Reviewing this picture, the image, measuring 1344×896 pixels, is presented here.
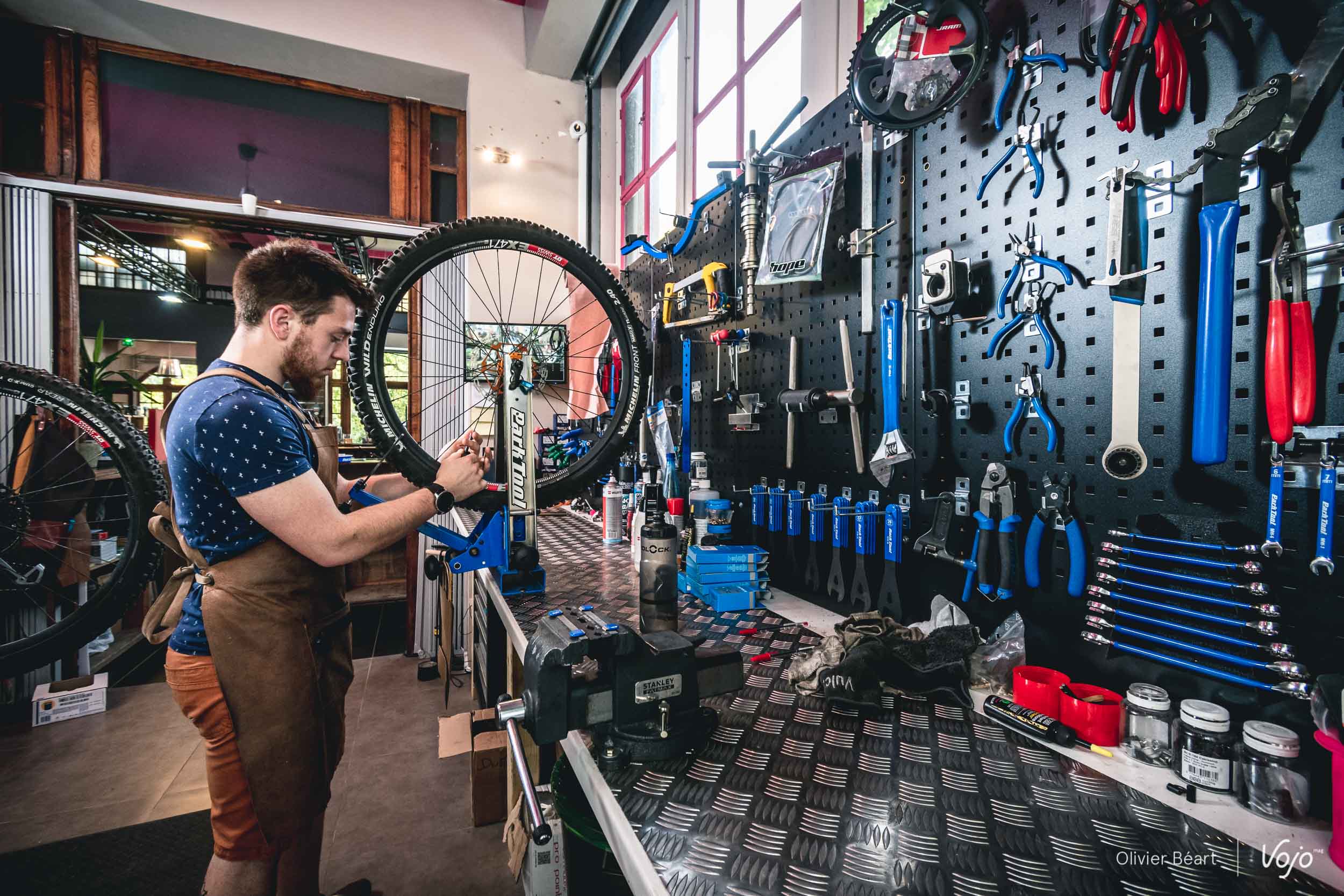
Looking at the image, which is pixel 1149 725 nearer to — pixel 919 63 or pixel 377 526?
pixel 919 63

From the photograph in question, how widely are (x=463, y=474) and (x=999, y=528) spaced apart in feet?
4.04

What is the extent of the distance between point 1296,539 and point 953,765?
557 mm

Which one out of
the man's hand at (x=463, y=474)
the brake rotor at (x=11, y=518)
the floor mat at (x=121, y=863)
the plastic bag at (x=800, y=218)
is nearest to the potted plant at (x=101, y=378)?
the brake rotor at (x=11, y=518)

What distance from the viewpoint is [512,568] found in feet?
5.71

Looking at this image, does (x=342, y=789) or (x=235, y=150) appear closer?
(x=342, y=789)

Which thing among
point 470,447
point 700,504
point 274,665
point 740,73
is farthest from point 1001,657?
point 740,73

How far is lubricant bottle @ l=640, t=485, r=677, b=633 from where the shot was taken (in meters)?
1.41

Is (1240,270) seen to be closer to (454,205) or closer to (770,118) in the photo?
(770,118)

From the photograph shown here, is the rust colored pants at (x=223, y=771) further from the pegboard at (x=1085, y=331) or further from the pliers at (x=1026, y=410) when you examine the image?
the pliers at (x=1026, y=410)

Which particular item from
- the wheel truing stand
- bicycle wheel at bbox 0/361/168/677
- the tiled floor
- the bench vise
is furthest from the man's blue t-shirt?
bicycle wheel at bbox 0/361/168/677

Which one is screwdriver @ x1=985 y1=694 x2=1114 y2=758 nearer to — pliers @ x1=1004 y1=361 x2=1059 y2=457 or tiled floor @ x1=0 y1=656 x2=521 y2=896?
pliers @ x1=1004 y1=361 x2=1059 y2=457

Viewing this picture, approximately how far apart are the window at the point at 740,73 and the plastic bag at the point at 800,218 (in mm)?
727

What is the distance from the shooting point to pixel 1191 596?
85cm

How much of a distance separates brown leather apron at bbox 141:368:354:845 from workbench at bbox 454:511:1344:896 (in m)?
0.77
